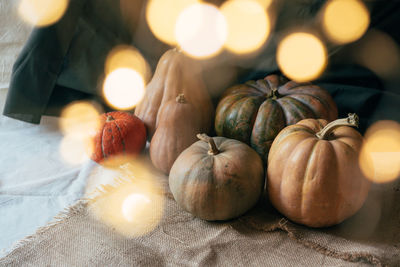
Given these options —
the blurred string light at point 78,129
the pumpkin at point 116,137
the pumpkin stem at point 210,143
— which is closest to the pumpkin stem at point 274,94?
the pumpkin stem at point 210,143

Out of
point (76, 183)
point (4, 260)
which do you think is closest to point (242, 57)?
point (76, 183)

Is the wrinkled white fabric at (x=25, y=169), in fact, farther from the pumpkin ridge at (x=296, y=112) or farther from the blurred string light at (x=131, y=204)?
the pumpkin ridge at (x=296, y=112)

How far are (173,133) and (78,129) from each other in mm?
577

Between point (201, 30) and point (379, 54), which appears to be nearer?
point (379, 54)

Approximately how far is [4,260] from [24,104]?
31.8 inches

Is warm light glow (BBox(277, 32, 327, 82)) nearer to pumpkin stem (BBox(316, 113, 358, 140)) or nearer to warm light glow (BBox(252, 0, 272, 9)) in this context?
warm light glow (BBox(252, 0, 272, 9))

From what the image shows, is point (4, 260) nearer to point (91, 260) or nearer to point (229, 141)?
point (91, 260)

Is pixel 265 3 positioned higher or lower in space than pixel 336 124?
higher

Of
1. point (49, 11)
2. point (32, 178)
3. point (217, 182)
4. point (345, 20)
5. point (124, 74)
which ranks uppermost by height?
point (345, 20)

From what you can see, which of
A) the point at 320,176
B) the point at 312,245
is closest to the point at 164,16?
the point at 320,176

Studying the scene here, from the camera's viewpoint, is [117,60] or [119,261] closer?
[119,261]

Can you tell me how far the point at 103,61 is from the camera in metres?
1.46

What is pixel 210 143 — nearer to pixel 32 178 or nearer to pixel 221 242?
pixel 221 242

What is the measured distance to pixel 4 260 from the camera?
760mm
